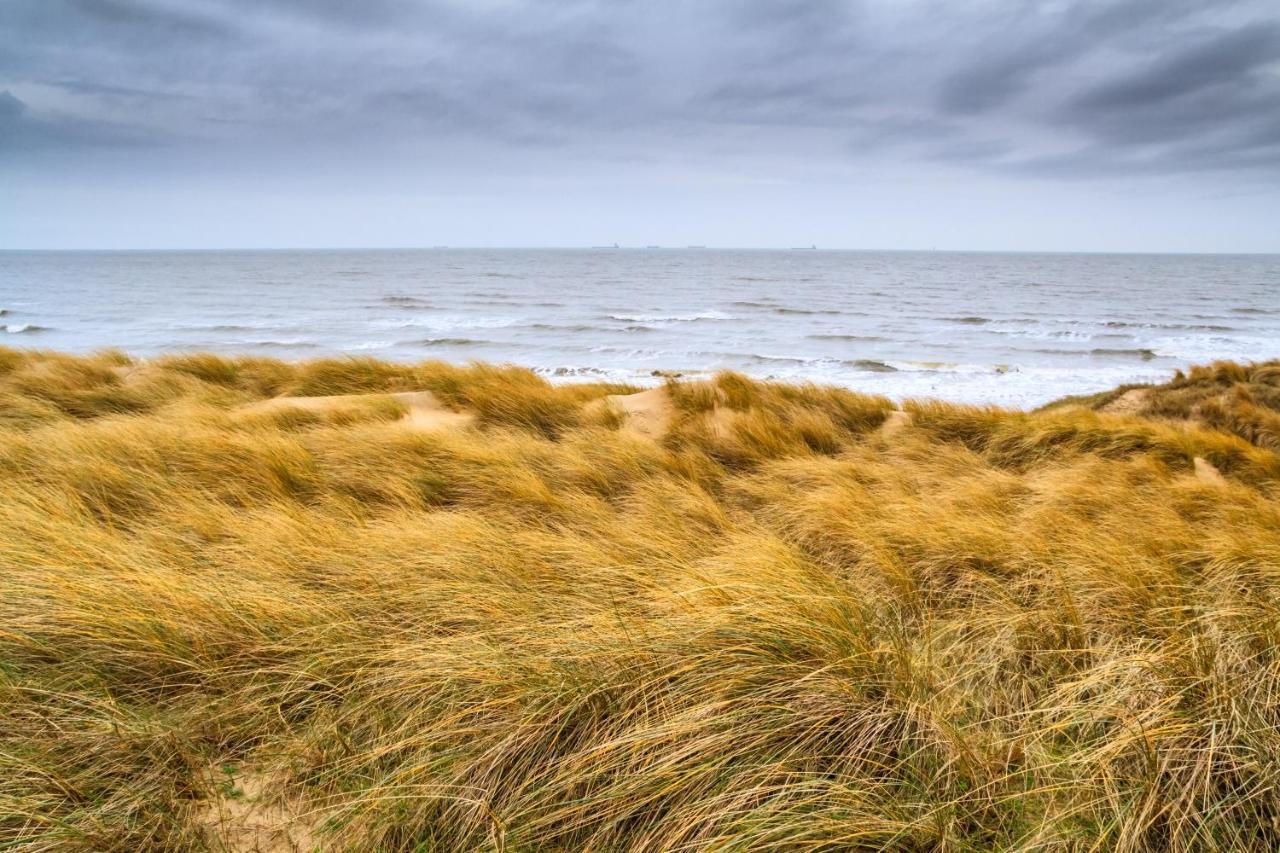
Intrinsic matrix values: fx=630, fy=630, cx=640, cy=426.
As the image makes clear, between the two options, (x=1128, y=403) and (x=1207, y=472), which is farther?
(x=1128, y=403)

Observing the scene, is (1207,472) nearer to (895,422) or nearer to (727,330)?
(895,422)

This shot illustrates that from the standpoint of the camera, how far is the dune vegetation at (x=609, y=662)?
1.61m

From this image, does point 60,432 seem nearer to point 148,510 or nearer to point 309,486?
point 148,510

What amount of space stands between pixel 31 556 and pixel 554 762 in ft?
8.11

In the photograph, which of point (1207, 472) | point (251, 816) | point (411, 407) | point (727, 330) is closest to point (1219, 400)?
point (1207, 472)

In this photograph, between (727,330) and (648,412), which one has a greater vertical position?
(727,330)

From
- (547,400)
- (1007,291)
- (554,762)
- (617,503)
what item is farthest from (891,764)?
(1007,291)

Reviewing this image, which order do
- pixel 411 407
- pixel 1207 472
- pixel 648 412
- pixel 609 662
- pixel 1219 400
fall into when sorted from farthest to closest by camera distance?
pixel 1219 400 < pixel 411 407 < pixel 648 412 < pixel 1207 472 < pixel 609 662

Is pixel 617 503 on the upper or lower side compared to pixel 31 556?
lower

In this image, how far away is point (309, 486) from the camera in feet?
14.3

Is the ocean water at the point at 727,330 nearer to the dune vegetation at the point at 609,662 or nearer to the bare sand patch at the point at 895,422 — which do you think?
the bare sand patch at the point at 895,422

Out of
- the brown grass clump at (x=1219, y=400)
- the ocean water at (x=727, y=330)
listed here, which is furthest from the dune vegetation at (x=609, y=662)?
the ocean water at (x=727, y=330)

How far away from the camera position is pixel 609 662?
2078 millimetres

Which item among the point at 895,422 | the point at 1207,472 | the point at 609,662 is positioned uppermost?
the point at 609,662
